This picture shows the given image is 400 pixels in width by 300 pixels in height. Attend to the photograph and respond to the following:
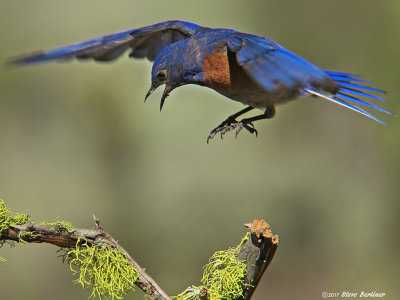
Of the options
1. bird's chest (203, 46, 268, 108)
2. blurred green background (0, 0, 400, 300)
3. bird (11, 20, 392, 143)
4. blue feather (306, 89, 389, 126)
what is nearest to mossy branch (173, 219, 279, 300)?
bird (11, 20, 392, 143)

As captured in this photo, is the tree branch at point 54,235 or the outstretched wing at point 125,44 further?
the outstretched wing at point 125,44

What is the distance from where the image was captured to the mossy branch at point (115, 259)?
2949mm

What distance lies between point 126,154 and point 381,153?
3.49 m

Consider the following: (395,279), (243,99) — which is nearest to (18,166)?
(243,99)

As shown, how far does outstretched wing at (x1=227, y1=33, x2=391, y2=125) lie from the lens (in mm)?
3729

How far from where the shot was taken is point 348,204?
25.9 ft

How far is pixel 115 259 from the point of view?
9.86 feet

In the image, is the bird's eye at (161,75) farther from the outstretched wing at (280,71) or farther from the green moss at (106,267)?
the green moss at (106,267)

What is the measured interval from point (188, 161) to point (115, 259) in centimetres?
465

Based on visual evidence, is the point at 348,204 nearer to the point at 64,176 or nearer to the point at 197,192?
the point at 197,192

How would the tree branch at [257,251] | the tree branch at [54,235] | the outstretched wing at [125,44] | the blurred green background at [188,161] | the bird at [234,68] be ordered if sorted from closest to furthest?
the tree branch at [54,235]
the tree branch at [257,251]
the bird at [234,68]
the outstretched wing at [125,44]
the blurred green background at [188,161]

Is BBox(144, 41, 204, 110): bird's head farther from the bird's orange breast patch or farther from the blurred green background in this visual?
the blurred green background

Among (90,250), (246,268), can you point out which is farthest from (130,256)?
(246,268)

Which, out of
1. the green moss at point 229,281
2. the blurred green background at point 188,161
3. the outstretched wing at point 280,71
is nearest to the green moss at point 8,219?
the green moss at point 229,281
